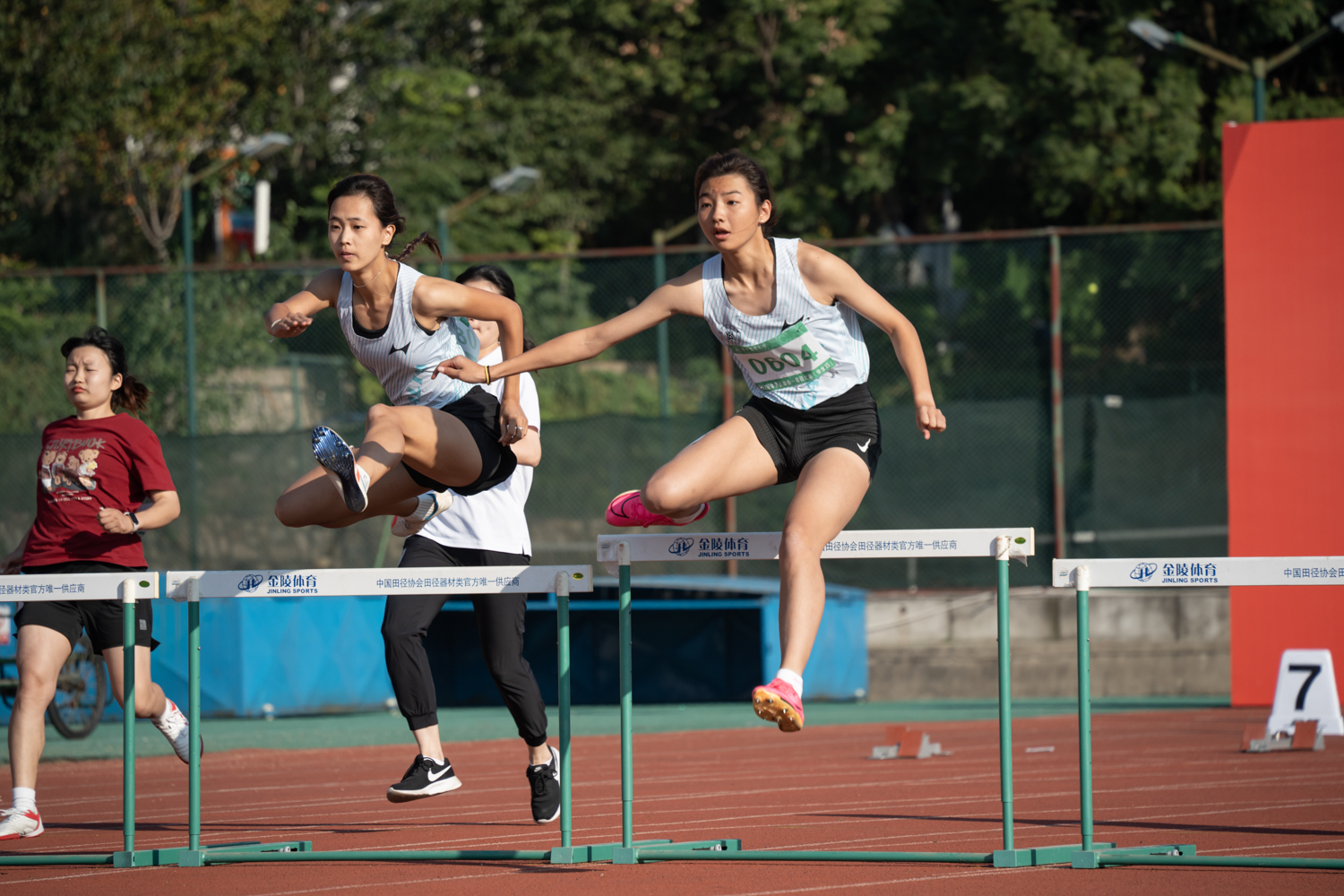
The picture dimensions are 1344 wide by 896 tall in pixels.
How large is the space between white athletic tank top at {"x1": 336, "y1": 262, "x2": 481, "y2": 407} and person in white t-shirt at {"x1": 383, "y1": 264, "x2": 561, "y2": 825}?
0.28 metres

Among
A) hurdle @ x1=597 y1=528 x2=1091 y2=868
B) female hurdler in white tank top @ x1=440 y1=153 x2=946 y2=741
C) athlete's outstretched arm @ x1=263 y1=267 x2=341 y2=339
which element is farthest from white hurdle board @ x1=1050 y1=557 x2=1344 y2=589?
athlete's outstretched arm @ x1=263 y1=267 x2=341 y2=339

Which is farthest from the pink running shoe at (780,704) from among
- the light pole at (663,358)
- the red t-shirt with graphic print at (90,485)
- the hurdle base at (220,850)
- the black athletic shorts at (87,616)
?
the light pole at (663,358)

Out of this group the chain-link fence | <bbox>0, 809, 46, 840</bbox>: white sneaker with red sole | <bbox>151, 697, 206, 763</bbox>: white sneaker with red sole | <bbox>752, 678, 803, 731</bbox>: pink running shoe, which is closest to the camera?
<bbox>752, 678, 803, 731</bbox>: pink running shoe

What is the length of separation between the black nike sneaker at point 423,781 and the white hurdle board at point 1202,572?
93.9 inches

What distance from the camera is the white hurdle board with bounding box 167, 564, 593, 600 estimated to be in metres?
4.69

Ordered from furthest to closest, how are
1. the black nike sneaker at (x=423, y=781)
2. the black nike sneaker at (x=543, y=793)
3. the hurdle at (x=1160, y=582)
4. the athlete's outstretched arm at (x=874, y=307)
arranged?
the black nike sneaker at (x=543, y=793)
the black nike sneaker at (x=423, y=781)
the athlete's outstretched arm at (x=874, y=307)
the hurdle at (x=1160, y=582)

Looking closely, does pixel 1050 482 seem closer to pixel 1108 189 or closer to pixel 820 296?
pixel 820 296

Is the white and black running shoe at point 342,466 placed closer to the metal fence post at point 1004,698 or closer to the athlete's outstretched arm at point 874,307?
the athlete's outstretched arm at point 874,307

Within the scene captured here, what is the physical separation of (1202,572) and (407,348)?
277 cm

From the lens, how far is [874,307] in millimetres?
4781

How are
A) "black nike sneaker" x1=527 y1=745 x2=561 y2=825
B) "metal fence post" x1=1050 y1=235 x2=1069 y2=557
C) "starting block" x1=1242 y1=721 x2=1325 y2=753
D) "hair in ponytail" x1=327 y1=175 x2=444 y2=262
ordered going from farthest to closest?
1. "metal fence post" x1=1050 y1=235 x2=1069 y2=557
2. "starting block" x1=1242 y1=721 x2=1325 y2=753
3. "black nike sneaker" x1=527 y1=745 x2=561 y2=825
4. "hair in ponytail" x1=327 y1=175 x2=444 y2=262

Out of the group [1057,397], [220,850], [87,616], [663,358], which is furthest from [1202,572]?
[663,358]

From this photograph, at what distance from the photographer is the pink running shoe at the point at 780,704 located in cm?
412

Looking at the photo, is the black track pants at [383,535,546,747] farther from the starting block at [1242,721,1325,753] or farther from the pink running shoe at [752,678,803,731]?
the starting block at [1242,721,1325,753]
